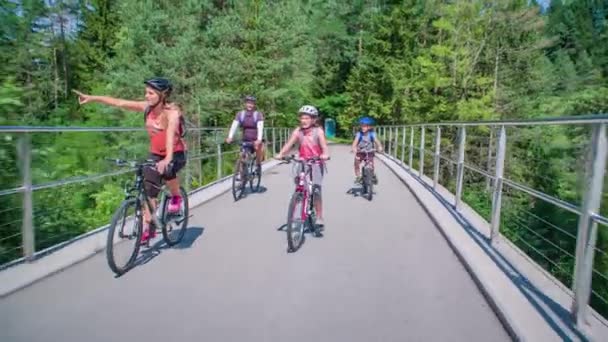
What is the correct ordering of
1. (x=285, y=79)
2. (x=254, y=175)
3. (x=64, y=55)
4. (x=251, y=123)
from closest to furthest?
(x=251, y=123)
(x=254, y=175)
(x=285, y=79)
(x=64, y=55)

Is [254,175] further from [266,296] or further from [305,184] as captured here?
[266,296]

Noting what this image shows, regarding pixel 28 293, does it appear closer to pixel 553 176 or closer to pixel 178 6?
pixel 553 176

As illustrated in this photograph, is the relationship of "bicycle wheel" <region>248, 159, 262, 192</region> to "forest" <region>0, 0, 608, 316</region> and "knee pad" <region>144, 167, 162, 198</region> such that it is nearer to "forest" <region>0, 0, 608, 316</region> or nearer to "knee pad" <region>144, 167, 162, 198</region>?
"forest" <region>0, 0, 608, 316</region>

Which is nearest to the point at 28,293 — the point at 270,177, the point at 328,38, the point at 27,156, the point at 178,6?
the point at 27,156

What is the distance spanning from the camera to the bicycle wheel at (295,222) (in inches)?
203

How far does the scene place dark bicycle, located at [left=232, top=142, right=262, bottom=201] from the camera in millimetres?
8835

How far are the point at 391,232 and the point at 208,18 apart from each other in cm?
2359

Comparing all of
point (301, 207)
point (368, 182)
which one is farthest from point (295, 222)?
point (368, 182)

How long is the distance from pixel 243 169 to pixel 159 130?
14.0ft

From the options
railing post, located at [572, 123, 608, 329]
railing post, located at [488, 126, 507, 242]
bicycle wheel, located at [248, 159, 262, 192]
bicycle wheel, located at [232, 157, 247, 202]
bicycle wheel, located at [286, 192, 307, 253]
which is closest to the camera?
railing post, located at [572, 123, 608, 329]

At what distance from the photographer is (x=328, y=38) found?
50.0 meters

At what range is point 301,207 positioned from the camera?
5535 mm

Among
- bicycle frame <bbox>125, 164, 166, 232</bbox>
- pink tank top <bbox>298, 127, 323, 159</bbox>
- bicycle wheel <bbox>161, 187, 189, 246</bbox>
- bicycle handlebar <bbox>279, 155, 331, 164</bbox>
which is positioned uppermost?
pink tank top <bbox>298, 127, 323, 159</bbox>

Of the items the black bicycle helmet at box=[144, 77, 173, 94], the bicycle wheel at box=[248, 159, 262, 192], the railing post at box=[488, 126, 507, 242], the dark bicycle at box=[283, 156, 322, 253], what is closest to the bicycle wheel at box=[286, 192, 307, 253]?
the dark bicycle at box=[283, 156, 322, 253]
